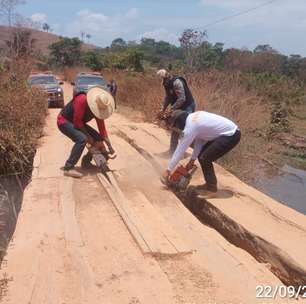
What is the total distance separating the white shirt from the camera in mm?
6484

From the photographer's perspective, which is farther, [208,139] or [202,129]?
[208,139]

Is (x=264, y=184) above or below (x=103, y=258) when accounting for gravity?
below

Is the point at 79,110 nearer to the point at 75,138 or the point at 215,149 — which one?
the point at 75,138

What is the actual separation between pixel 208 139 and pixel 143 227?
1.79 metres

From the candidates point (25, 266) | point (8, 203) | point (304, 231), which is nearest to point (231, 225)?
point (304, 231)

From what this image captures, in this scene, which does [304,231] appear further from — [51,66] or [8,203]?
[51,66]

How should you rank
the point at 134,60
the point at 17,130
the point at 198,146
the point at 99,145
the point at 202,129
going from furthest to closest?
1. the point at 134,60
2. the point at 17,130
3. the point at 99,145
4. the point at 198,146
5. the point at 202,129

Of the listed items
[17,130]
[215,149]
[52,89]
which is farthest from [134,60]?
[215,149]

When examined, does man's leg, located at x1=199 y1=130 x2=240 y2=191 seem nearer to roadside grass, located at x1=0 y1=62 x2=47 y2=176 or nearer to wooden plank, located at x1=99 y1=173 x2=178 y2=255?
wooden plank, located at x1=99 y1=173 x2=178 y2=255

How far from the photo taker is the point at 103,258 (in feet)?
15.9

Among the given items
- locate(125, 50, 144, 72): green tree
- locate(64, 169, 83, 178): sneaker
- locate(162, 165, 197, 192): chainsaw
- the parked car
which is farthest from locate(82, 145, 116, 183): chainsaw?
locate(125, 50, 144, 72): green tree

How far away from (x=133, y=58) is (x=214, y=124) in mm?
33698
